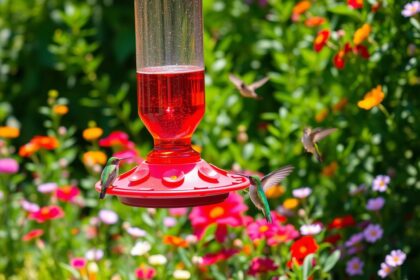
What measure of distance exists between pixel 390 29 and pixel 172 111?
127 cm

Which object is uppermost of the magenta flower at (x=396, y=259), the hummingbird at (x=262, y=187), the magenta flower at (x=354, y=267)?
the hummingbird at (x=262, y=187)

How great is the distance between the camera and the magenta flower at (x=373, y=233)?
11.1 ft

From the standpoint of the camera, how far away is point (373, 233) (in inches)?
134

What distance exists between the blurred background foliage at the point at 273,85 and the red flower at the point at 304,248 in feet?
1.33

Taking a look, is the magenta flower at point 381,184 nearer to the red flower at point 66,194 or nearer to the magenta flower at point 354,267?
the magenta flower at point 354,267

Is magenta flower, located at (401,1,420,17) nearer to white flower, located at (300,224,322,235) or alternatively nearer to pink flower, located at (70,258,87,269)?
white flower, located at (300,224,322,235)

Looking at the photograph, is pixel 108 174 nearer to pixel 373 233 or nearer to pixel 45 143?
pixel 373 233

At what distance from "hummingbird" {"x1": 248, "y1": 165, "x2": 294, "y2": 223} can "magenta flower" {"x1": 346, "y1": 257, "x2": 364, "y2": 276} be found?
0.89m

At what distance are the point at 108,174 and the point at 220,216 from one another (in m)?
1.09

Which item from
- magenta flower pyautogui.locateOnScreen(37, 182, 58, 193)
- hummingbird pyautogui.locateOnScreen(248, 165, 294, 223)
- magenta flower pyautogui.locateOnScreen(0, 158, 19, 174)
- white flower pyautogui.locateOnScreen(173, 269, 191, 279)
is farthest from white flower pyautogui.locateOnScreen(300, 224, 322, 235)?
magenta flower pyautogui.locateOnScreen(0, 158, 19, 174)

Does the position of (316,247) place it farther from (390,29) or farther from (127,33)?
(127,33)

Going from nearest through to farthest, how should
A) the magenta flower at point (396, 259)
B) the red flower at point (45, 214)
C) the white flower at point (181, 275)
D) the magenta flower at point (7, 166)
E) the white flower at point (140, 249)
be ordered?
the magenta flower at point (396, 259) < the white flower at point (181, 275) < the white flower at point (140, 249) < the red flower at point (45, 214) < the magenta flower at point (7, 166)

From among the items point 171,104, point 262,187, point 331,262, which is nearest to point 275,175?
point 262,187

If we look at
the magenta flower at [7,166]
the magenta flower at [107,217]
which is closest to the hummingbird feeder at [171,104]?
the magenta flower at [107,217]
